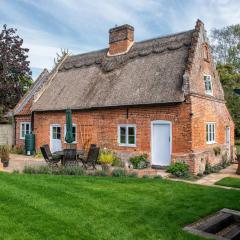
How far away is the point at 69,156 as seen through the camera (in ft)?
48.5

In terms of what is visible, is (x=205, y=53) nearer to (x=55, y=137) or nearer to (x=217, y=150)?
(x=217, y=150)

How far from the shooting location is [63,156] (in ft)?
48.8

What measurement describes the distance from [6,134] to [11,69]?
5.79 metres

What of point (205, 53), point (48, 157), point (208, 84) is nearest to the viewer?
point (48, 157)

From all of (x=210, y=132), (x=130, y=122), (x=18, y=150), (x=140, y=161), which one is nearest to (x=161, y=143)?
(x=140, y=161)

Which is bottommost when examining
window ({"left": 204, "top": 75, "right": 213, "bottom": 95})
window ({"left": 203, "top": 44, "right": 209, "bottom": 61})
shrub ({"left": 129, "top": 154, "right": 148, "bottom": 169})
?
shrub ({"left": 129, "top": 154, "right": 148, "bottom": 169})

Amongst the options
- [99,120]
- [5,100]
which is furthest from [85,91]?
[5,100]

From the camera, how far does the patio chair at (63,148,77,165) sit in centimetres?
1477

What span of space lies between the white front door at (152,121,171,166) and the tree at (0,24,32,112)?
15737 millimetres

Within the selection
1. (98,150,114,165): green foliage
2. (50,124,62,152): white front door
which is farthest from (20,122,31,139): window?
(98,150,114,165): green foliage

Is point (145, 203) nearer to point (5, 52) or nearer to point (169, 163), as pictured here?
point (169, 163)

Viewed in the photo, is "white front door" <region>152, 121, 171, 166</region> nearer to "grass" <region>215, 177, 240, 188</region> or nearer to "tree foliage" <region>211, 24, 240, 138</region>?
"grass" <region>215, 177, 240, 188</region>

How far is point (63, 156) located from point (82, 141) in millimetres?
4275

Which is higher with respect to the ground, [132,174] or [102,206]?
[132,174]
